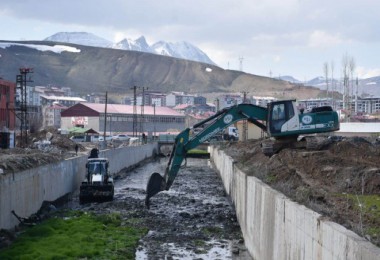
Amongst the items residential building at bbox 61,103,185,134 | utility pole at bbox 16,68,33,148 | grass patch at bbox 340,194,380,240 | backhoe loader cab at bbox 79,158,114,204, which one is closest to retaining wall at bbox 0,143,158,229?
backhoe loader cab at bbox 79,158,114,204

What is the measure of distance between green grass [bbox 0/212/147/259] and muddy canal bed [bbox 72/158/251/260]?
75 centimetres

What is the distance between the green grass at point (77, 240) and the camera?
19.5 m

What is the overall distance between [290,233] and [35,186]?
18.5 m

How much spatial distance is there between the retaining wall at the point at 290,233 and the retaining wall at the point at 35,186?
377 inches

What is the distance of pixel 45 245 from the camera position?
20703mm

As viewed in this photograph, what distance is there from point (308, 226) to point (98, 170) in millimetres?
24322

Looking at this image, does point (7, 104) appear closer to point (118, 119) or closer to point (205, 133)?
point (205, 133)

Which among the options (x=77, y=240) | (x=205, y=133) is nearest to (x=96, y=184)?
(x=205, y=133)

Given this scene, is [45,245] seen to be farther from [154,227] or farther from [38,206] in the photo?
[38,206]

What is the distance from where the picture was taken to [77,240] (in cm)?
2219

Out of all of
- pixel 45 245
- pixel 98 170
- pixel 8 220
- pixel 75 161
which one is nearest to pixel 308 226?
pixel 45 245

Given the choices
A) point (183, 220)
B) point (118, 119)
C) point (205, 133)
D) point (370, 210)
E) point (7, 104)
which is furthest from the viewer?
point (118, 119)

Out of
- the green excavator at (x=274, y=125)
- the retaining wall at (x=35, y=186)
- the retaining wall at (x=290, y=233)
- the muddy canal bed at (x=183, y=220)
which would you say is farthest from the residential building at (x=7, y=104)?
the retaining wall at (x=290, y=233)

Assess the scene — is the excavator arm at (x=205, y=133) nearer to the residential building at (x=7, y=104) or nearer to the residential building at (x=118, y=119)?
the residential building at (x=7, y=104)
